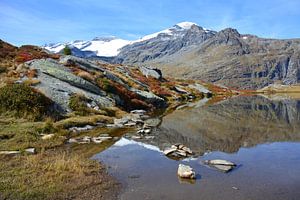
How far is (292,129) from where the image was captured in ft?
125

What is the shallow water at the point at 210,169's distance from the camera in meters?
15.3

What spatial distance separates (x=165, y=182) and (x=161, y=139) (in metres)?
→ 13.1

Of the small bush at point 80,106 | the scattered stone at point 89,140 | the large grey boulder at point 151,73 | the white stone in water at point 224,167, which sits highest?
the large grey boulder at point 151,73

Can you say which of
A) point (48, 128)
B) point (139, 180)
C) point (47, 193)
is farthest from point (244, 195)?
point (48, 128)

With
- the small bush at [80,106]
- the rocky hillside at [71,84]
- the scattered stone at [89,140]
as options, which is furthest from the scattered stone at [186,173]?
the small bush at [80,106]

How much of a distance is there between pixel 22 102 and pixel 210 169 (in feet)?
68.0

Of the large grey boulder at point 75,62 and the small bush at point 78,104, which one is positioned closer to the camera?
the small bush at point 78,104

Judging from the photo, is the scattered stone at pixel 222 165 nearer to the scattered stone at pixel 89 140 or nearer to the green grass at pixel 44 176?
the green grass at pixel 44 176

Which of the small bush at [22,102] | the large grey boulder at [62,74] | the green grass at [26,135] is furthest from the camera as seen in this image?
the large grey boulder at [62,74]

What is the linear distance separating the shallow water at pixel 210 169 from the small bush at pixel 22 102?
378 inches

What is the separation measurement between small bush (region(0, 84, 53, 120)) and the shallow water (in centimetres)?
959

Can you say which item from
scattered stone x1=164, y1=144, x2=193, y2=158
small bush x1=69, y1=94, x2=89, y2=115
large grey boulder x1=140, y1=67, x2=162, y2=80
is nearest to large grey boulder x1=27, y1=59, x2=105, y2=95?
small bush x1=69, y1=94, x2=89, y2=115

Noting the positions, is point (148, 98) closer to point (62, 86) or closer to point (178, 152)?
point (62, 86)

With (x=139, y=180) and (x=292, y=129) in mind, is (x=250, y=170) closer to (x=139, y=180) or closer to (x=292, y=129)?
(x=139, y=180)
